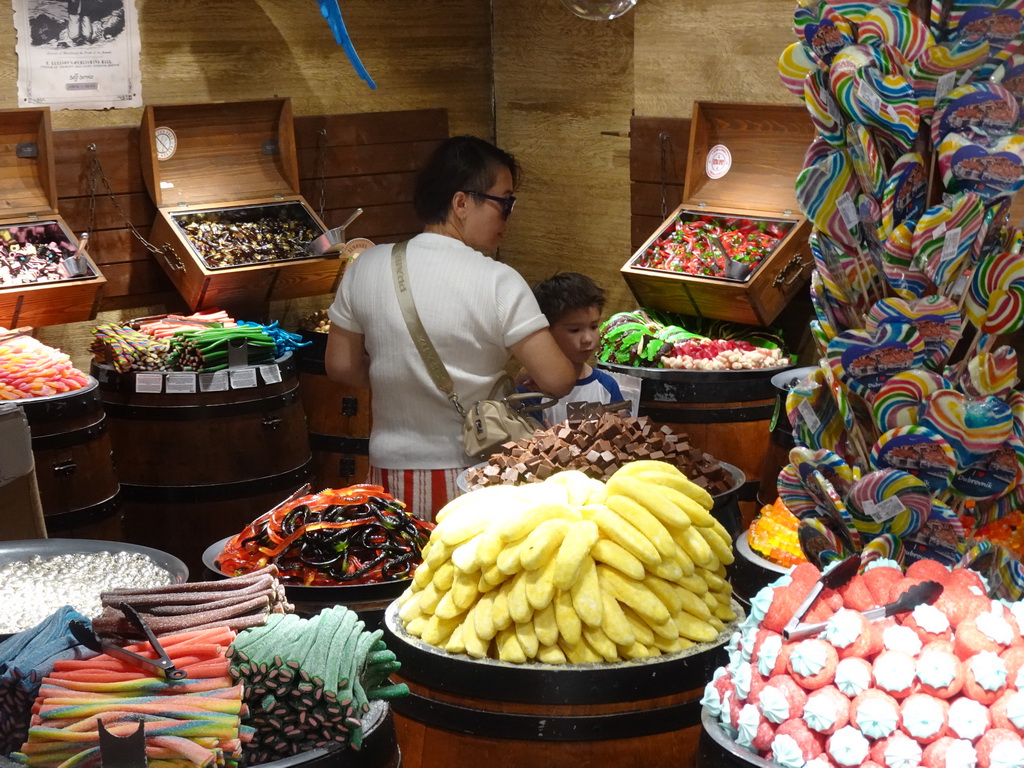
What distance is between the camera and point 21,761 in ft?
6.27

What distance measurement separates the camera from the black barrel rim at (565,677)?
2.15 m

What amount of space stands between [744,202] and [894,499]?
11.2 feet

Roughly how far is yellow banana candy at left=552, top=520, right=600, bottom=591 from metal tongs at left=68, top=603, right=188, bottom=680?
2.12 feet

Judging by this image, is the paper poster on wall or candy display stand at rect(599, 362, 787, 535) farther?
the paper poster on wall

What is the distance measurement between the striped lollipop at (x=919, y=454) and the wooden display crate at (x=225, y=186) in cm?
391

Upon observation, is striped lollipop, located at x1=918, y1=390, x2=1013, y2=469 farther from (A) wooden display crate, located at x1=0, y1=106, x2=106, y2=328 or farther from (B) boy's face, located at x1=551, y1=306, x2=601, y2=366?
(A) wooden display crate, located at x1=0, y1=106, x2=106, y2=328

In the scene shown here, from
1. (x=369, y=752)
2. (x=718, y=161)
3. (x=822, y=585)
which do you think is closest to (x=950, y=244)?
(x=822, y=585)

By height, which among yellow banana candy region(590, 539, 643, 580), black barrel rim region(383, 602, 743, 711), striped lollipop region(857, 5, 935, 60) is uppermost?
striped lollipop region(857, 5, 935, 60)

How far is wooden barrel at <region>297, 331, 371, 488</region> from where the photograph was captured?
5391 millimetres

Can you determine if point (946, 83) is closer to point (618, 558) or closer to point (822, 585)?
point (822, 585)

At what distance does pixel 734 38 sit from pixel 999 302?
3522 mm

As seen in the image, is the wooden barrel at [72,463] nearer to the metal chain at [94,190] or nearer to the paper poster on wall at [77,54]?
the metal chain at [94,190]

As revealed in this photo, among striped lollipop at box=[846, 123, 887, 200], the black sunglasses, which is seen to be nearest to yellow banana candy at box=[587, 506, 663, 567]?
striped lollipop at box=[846, 123, 887, 200]

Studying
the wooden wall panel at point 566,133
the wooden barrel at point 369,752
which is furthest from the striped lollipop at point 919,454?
the wooden wall panel at point 566,133
